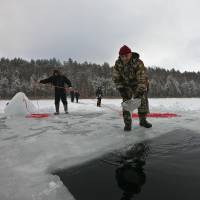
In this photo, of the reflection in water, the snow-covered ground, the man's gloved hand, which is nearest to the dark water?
the reflection in water

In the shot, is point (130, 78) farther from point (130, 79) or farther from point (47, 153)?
point (47, 153)

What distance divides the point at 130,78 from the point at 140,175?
3.54 m

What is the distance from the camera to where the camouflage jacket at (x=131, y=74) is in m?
6.04

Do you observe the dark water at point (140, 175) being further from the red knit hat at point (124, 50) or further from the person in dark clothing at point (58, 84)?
the person in dark clothing at point (58, 84)

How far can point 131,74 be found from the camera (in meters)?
6.11

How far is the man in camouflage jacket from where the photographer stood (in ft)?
19.6

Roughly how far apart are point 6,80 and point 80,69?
37.8 m

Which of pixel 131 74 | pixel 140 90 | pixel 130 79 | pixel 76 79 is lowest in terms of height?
pixel 140 90

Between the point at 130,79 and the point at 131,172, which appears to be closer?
the point at 131,172

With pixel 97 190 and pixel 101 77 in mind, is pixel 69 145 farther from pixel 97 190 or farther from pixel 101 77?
pixel 101 77

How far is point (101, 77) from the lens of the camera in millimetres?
129125

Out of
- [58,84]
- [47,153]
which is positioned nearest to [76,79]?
[58,84]

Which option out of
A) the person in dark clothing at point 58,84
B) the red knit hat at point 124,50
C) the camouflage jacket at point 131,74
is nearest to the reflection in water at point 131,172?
the camouflage jacket at point 131,74

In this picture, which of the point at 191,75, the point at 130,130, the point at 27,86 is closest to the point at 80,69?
the point at 27,86
